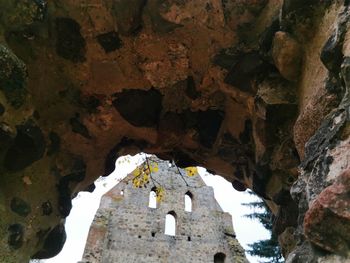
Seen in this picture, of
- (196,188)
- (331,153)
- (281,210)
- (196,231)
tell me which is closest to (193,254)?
(196,231)

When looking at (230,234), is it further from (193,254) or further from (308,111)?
(308,111)

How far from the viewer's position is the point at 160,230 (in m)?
15.8

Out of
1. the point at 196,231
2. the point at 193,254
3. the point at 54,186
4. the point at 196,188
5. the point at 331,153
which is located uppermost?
the point at 196,188

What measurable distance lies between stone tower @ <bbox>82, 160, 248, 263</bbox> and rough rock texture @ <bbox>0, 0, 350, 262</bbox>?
10780 millimetres

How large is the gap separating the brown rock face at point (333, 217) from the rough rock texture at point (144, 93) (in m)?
0.77

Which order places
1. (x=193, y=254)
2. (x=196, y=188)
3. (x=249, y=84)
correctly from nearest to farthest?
1. (x=249, y=84)
2. (x=193, y=254)
3. (x=196, y=188)

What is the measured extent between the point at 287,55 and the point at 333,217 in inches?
52.9

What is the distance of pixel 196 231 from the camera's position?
53.1 ft

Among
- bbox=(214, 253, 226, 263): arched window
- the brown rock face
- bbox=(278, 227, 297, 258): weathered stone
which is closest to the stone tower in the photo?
bbox=(214, 253, 226, 263): arched window

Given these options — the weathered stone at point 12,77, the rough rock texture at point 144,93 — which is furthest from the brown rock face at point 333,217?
the weathered stone at point 12,77

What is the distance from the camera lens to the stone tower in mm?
14539

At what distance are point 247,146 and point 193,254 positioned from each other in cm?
1254

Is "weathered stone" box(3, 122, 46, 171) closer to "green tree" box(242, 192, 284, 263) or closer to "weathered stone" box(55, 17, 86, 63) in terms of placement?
"weathered stone" box(55, 17, 86, 63)

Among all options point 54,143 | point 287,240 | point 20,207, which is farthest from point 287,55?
point 20,207
